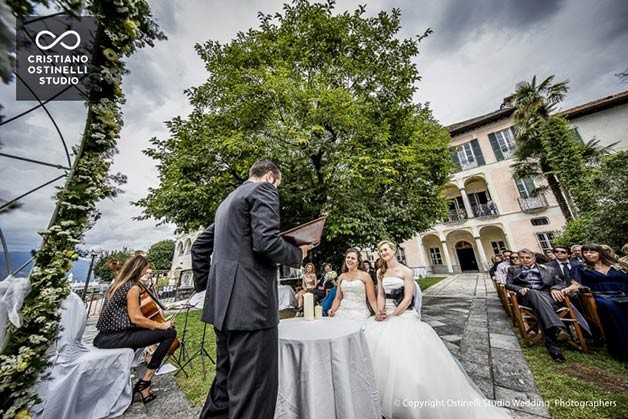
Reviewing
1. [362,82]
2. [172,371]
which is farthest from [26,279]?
[362,82]

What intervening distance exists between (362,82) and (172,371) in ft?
27.9

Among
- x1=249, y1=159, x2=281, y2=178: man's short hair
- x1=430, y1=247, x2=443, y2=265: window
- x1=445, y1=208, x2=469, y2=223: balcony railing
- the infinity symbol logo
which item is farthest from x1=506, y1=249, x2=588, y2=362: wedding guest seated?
x1=430, y1=247, x2=443, y2=265: window

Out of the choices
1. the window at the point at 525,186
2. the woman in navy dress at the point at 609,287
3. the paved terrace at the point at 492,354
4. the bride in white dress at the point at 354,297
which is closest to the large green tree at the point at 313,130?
the bride in white dress at the point at 354,297

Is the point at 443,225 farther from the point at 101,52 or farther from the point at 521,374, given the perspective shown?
the point at 101,52

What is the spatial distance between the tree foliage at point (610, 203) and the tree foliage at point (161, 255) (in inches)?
1787

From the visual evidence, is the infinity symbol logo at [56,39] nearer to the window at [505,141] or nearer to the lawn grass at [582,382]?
the lawn grass at [582,382]

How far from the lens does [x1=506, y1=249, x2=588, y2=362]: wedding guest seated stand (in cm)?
310

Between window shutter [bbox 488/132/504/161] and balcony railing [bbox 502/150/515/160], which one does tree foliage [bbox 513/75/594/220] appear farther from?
window shutter [bbox 488/132/504/161]

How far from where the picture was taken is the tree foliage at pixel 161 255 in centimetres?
3681

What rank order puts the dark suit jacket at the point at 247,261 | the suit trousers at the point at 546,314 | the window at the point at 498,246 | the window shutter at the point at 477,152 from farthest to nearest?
the window at the point at 498,246, the window shutter at the point at 477,152, the suit trousers at the point at 546,314, the dark suit jacket at the point at 247,261

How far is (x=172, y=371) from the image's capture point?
3447 millimetres

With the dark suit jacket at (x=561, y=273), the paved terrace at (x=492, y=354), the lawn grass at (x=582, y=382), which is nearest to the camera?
the lawn grass at (x=582, y=382)

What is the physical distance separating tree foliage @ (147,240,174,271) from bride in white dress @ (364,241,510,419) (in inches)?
1684

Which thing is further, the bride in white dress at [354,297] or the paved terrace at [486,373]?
the bride in white dress at [354,297]
